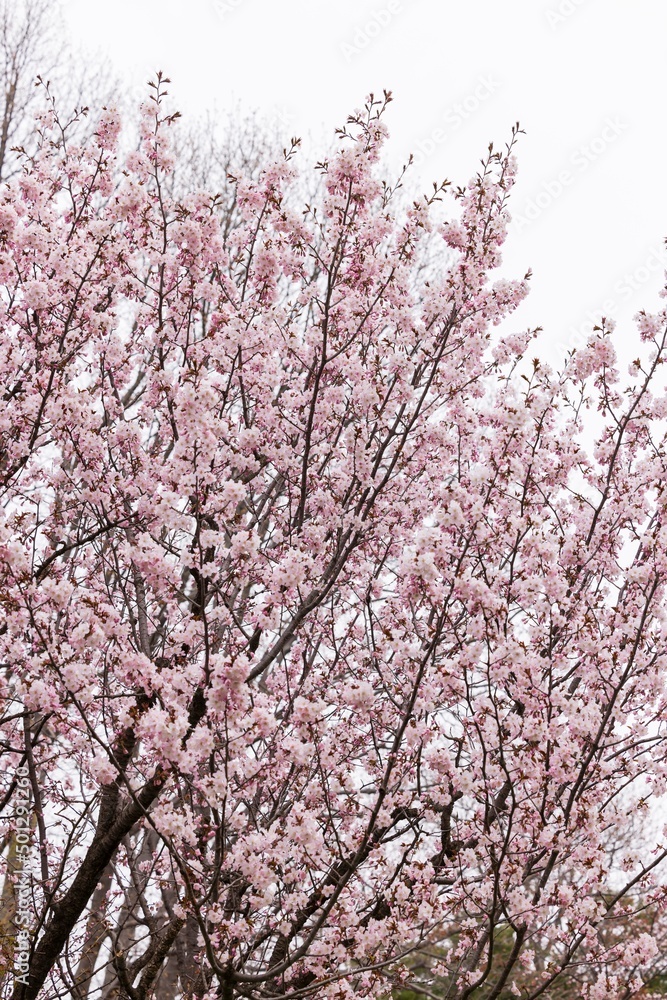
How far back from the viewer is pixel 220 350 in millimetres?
5430

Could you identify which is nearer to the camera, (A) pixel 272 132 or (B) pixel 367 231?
(B) pixel 367 231

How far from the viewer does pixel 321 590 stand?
5.01 metres

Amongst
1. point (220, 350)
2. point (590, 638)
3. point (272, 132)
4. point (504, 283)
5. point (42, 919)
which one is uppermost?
point (272, 132)

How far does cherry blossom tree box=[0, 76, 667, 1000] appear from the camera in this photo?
4559 mm

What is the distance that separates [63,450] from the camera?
5.32 meters

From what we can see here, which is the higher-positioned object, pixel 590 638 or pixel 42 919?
pixel 590 638

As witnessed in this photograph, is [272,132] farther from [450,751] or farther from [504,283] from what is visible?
[450,751]

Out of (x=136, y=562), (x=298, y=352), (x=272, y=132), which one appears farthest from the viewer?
(x=272, y=132)

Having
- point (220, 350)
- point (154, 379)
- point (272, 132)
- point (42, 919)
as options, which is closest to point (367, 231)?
point (220, 350)

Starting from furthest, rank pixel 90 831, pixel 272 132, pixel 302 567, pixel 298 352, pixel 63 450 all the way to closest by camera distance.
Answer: pixel 272 132 < pixel 90 831 < pixel 298 352 < pixel 63 450 < pixel 302 567

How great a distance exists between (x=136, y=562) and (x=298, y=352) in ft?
5.98

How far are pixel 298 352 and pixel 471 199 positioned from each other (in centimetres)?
151

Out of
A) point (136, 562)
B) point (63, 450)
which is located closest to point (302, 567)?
point (136, 562)

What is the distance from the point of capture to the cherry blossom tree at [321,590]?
179 inches
